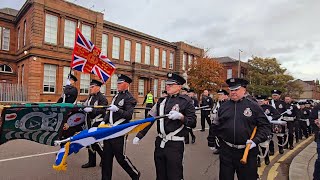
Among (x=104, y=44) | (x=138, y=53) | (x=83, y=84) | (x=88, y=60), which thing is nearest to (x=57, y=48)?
(x=83, y=84)

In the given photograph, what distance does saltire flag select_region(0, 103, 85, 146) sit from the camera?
4055 millimetres

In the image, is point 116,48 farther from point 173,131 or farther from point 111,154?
point 173,131

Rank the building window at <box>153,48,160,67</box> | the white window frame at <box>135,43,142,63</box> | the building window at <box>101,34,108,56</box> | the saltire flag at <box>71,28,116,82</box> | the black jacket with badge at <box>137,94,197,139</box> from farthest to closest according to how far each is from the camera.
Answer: the building window at <box>153,48,160,67</box> < the white window frame at <box>135,43,142,63</box> < the building window at <box>101,34,108,56</box> < the saltire flag at <box>71,28,116,82</box> < the black jacket with badge at <box>137,94,197,139</box>

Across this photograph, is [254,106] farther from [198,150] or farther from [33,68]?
[33,68]

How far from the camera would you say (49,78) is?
27.3 meters

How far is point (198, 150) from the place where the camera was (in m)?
9.06

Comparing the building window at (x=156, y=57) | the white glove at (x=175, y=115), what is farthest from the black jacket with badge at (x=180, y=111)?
the building window at (x=156, y=57)

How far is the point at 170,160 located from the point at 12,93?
24806 mm

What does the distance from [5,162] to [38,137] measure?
306 centimetres

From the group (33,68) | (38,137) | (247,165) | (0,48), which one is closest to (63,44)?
(33,68)

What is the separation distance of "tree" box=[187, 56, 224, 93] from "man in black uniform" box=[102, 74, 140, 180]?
3463 cm

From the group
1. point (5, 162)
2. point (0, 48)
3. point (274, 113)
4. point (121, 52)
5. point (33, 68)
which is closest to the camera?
point (5, 162)

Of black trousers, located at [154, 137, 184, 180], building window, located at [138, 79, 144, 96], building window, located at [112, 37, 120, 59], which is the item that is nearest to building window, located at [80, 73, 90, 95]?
building window, located at [112, 37, 120, 59]

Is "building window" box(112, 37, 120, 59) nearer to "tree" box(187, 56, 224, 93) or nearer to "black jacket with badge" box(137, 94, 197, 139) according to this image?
"tree" box(187, 56, 224, 93)
